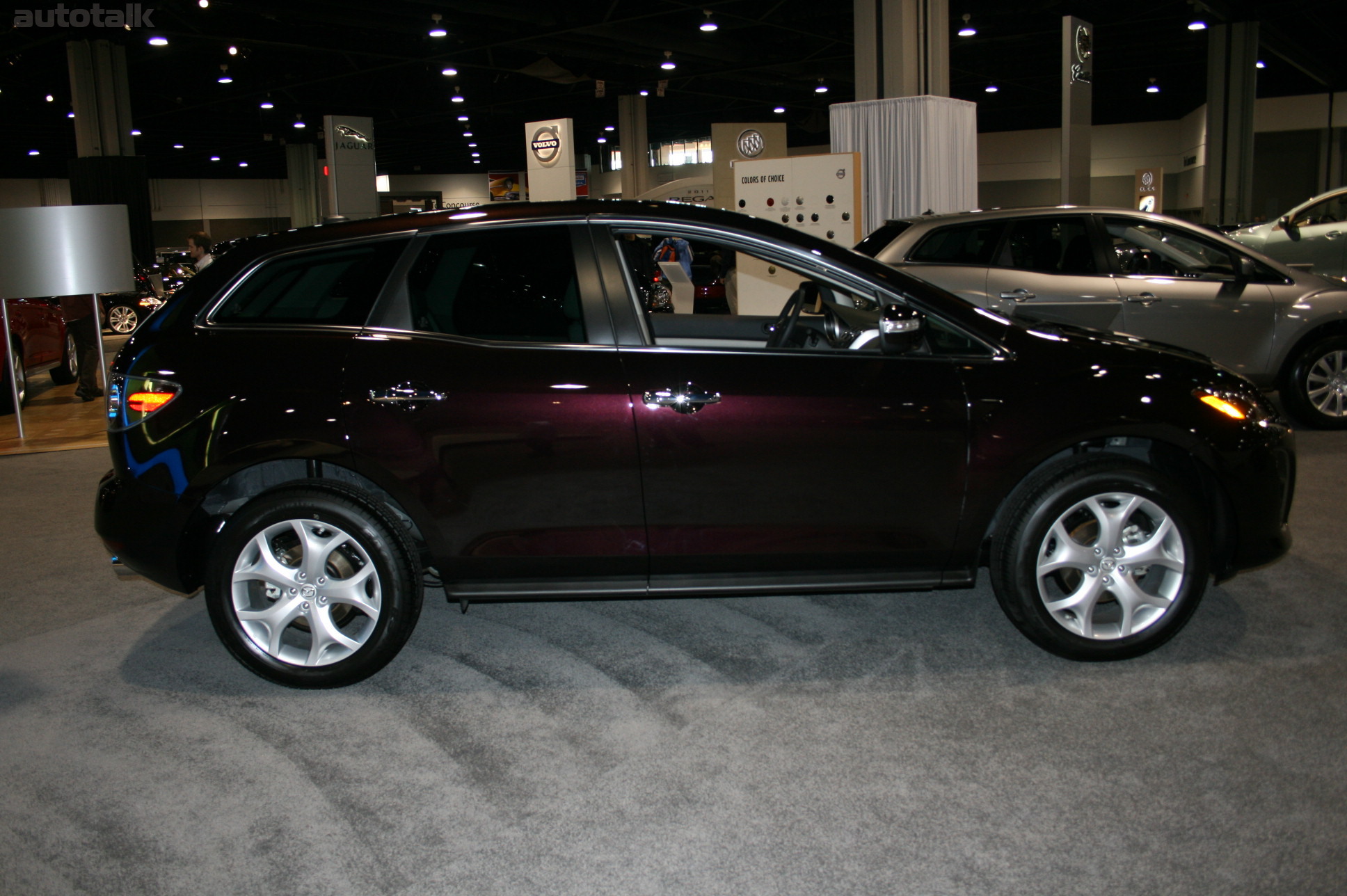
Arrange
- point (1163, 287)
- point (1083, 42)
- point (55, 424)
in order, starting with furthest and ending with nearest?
point (1083, 42) < point (55, 424) < point (1163, 287)

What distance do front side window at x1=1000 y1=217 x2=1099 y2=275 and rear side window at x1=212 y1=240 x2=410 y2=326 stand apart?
4869mm

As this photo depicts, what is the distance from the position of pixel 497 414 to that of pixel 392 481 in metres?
0.42

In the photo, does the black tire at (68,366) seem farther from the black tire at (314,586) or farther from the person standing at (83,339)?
the black tire at (314,586)

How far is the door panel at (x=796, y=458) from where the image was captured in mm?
3367

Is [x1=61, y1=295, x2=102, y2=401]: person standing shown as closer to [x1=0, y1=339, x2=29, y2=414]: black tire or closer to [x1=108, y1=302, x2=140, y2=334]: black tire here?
[x1=0, y1=339, x2=29, y2=414]: black tire

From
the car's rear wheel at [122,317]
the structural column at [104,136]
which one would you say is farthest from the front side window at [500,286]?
the structural column at [104,136]

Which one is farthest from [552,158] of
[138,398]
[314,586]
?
[314,586]

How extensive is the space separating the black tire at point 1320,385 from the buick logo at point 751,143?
1069cm

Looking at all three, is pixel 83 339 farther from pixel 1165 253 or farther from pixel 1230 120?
pixel 1230 120

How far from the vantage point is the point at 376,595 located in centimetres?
349

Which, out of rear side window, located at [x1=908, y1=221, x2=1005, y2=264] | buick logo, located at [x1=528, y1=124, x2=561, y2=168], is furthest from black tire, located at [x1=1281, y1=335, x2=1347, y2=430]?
buick logo, located at [x1=528, y1=124, x2=561, y2=168]

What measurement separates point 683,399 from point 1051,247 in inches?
183

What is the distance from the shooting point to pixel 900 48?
1148 cm

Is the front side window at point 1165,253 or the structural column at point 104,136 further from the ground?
the structural column at point 104,136
